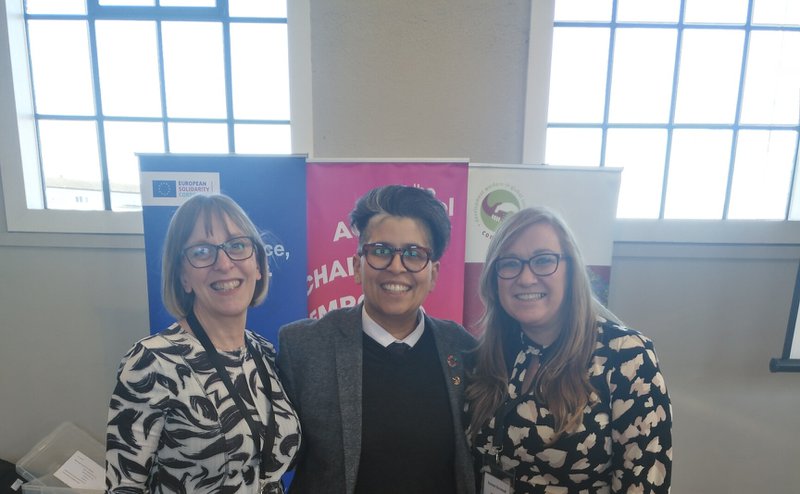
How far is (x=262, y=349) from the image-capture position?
1291 mm

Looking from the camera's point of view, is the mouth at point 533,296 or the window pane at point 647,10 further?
the window pane at point 647,10

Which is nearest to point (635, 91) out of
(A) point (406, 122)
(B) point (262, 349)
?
(A) point (406, 122)

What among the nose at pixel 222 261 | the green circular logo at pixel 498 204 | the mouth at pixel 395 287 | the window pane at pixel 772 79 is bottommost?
the mouth at pixel 395 287

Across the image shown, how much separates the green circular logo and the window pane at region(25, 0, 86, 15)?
116 inches

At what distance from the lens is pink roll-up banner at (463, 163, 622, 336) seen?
6.70 ft

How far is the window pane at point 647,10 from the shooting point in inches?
97.4

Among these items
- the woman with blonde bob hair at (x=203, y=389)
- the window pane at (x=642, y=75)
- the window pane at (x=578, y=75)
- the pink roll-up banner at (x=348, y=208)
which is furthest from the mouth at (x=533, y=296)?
the window pane at (x=642, y=75)

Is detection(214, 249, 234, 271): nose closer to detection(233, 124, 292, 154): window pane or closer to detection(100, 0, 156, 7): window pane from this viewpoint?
detection(233, 124, 292, 154): window pane

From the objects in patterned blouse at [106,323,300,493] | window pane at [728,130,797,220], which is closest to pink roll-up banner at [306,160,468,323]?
patterned blouse at [106,323,300,493]

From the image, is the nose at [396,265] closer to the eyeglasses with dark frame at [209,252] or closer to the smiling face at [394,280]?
the smiling face at [394,280]

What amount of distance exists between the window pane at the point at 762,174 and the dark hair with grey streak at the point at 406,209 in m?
2.53

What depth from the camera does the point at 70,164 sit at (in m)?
2.71

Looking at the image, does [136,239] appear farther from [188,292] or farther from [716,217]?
[716,217]

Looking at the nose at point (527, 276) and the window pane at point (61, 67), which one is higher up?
the window pane at point (61, 67)
